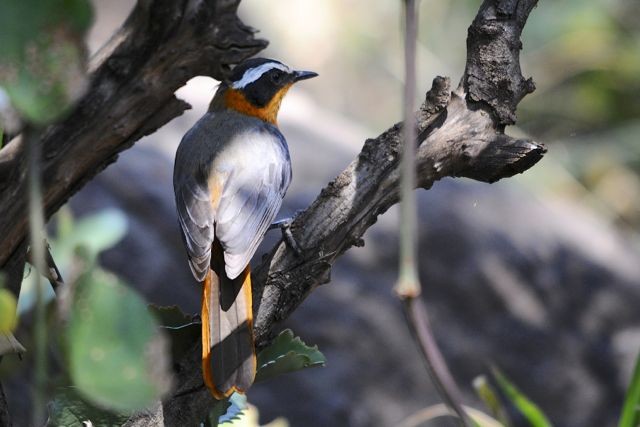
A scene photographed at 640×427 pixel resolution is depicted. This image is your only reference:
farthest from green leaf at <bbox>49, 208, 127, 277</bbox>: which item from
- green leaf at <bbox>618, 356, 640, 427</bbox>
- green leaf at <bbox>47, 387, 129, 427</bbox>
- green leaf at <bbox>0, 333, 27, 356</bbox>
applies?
green leaf at <bbox>618, 356, 640, 427</bbox>

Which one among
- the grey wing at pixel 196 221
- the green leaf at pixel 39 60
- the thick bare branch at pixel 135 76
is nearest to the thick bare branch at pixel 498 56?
the thick bare branch at pixel 135 76

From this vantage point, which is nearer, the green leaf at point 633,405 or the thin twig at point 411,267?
the thin twig at point 411,267

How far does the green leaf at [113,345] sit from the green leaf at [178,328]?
3.41 feet

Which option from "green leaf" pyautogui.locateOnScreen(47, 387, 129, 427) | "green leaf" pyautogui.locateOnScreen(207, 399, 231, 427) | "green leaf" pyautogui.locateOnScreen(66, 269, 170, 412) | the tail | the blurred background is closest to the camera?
"green leaf" pyautogui.locateOnScreen(66, 269, 170, 412)

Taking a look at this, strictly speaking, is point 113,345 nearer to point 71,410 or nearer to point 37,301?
point 37,301

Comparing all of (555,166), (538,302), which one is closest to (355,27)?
(555,166)

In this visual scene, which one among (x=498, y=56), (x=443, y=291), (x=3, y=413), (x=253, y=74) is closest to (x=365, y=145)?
(x=498, y=56)

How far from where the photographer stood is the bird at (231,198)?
1776 millimetres

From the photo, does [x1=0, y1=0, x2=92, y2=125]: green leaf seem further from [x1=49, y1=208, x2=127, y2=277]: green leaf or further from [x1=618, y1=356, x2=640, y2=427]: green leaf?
[x1=618, y1=356, x2=640, y2=427]: green leaf

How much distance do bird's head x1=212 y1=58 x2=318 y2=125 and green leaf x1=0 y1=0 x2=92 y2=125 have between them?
2.04 metres

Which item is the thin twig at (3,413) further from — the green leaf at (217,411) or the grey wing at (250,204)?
the grey wing at (250,204)

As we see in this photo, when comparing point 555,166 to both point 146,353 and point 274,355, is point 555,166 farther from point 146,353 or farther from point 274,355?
point 146,353

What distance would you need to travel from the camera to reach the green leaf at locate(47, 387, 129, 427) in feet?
5.21

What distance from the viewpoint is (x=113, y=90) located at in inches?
69.6
